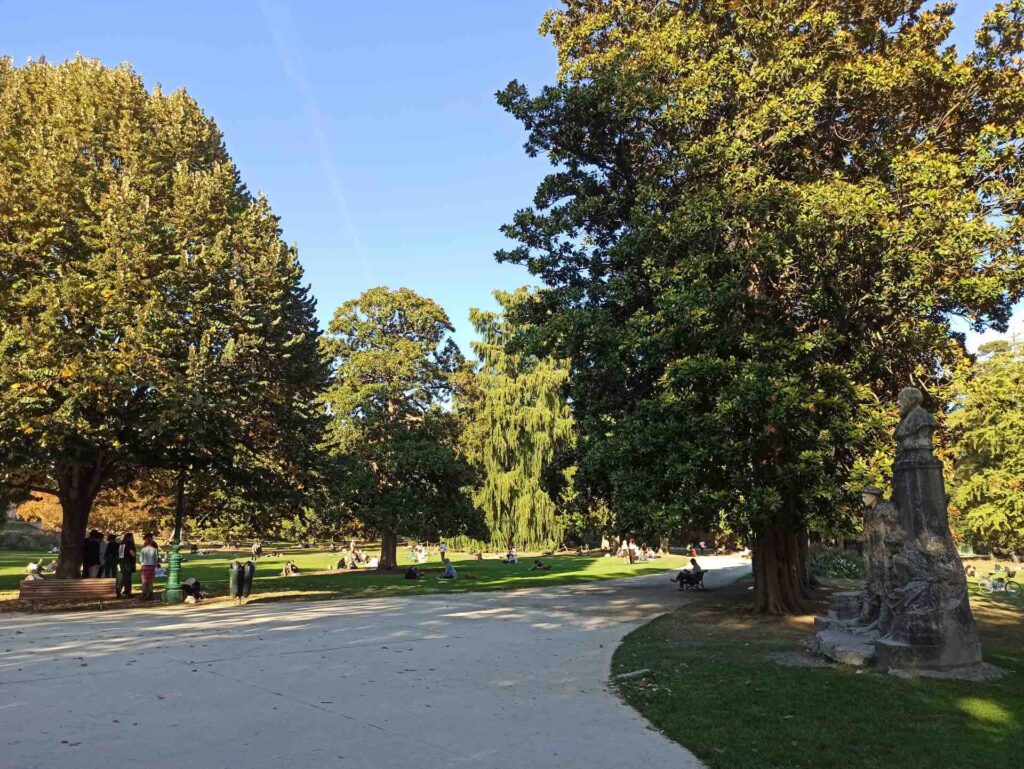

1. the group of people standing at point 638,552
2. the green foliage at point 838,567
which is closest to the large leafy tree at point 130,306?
the green foliage at point 838,567

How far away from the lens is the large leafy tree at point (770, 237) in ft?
44.1

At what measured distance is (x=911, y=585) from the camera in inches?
356

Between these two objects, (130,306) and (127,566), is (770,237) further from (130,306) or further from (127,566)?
(127,566)

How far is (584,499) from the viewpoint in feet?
68.3

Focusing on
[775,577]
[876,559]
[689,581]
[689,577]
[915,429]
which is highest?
[915,429]

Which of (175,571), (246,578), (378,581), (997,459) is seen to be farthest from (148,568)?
(997,459)

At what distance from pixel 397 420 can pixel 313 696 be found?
27371 mm

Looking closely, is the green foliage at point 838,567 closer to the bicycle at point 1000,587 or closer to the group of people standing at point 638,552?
the bicycle at point 1000,587

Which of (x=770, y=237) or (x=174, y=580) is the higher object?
(x=770, y=237)

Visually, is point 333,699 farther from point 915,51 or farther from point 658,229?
point 915,51

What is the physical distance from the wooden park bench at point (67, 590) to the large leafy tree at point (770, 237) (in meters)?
13.5

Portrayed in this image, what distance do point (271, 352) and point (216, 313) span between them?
1.96 metres

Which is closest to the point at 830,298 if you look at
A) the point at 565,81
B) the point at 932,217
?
the point at 932,217

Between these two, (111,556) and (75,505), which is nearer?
(75,505)
